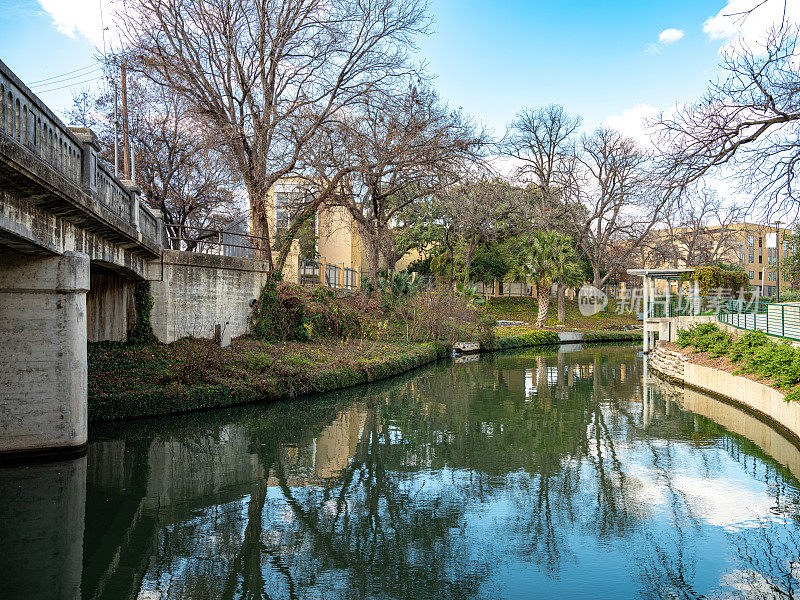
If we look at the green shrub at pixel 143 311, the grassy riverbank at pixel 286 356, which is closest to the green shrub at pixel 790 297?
the grassy riverbank at pixel 286 356

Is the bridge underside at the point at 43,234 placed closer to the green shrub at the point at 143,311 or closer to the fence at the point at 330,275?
the green shrub at the point at 143,311

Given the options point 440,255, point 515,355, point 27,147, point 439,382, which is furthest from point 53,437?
point 440,255

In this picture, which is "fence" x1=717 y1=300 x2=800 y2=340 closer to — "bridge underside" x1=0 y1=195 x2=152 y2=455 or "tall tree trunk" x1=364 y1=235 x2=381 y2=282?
"tall tree trunk" x1=364 y1=235 x2=381 y2=282

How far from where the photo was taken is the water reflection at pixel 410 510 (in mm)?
6441

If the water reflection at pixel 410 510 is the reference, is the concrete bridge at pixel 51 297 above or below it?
above

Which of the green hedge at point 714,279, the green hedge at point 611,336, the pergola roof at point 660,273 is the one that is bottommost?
the green hedge at point 611,336

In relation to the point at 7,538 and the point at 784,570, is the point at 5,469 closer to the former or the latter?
the point at 7,538

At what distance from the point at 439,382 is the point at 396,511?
46.6ft

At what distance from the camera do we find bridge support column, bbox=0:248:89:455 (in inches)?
416

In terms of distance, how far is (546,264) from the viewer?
147ft

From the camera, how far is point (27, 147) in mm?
8195

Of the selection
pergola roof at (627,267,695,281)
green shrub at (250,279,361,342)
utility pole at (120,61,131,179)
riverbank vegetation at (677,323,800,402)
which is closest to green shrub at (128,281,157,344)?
utility pole at (120,61,131,179)

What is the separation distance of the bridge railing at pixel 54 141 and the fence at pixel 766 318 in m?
16.5

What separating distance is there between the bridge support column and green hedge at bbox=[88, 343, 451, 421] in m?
2.56
